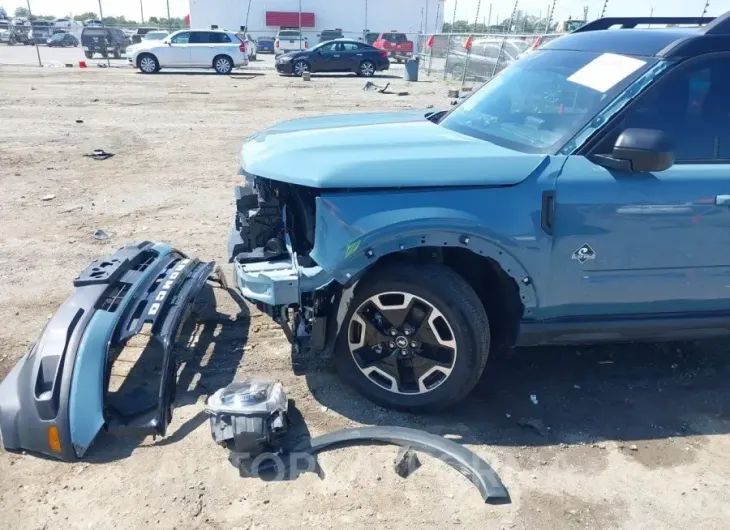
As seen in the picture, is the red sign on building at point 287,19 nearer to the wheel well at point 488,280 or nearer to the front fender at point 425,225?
the wheel well at point 488,280

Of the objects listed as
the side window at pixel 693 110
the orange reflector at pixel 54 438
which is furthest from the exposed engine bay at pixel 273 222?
the side window at pixel 693 110

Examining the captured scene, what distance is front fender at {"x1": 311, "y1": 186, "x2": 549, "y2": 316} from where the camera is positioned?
2.89m

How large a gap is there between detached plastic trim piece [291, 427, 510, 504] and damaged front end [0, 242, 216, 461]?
0.82 meters

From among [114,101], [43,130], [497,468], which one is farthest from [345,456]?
[114,101]

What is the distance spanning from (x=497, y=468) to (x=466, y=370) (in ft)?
1.62

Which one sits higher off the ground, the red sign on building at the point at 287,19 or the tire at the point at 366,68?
the red sign on building at the point at 287,19

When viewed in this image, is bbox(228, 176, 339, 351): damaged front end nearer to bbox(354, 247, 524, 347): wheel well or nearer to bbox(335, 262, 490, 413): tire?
bbox(335, 262, 490, 413): tire

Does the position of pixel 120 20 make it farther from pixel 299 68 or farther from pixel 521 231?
pixel 521 231

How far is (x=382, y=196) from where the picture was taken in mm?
2920

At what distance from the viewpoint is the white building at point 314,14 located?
54.9 metres

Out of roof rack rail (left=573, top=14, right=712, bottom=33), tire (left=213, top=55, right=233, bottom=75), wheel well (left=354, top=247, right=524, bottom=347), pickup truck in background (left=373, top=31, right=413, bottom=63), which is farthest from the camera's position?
pickup truck in background (left=373, top=31, right=413, bottom=63)

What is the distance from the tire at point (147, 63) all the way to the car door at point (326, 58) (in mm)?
6326

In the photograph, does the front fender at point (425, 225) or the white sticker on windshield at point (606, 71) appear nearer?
the front fender at point (425, 225)

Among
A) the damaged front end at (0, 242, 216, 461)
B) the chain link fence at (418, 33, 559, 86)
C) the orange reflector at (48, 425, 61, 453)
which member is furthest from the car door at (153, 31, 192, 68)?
the orange reflector at (48, 425, 61, 453)
